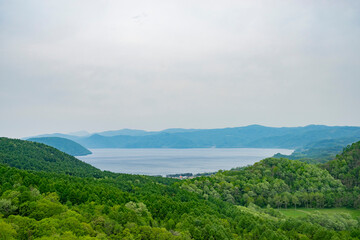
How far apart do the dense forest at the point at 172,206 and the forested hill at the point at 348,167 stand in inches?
15.7

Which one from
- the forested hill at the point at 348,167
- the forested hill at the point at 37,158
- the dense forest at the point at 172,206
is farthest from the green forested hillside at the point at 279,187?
the forested hill at the point at 37,158

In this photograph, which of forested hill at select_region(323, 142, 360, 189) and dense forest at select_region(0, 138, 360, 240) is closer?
dense forest at select_region(0, 138, 360, 240)

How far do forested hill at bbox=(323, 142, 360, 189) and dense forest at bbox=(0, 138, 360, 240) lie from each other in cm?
40

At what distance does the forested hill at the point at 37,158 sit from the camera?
8119 centimetres

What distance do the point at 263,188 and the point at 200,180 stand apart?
1659 cm

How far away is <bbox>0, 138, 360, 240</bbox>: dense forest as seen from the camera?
26025 millimetres

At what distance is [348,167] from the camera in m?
87.0

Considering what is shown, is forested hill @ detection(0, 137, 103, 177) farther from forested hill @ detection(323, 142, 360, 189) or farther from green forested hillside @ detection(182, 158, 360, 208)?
forested hill @ detection(323, 142, 360, 189)

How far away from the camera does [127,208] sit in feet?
111

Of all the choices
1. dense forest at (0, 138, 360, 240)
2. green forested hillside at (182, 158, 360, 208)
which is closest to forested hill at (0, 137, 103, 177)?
dense forest at (0, 138, 360, 240)

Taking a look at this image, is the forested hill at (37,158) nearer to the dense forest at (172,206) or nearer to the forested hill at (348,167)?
the dense forest at (172,206)

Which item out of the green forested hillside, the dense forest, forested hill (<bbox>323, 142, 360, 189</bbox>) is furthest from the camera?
forested hill (<bbox>323, 142, 360, 189</bbox>)

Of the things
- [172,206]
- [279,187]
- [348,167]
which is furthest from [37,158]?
[348,167]

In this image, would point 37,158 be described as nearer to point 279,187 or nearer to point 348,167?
point 279,187
